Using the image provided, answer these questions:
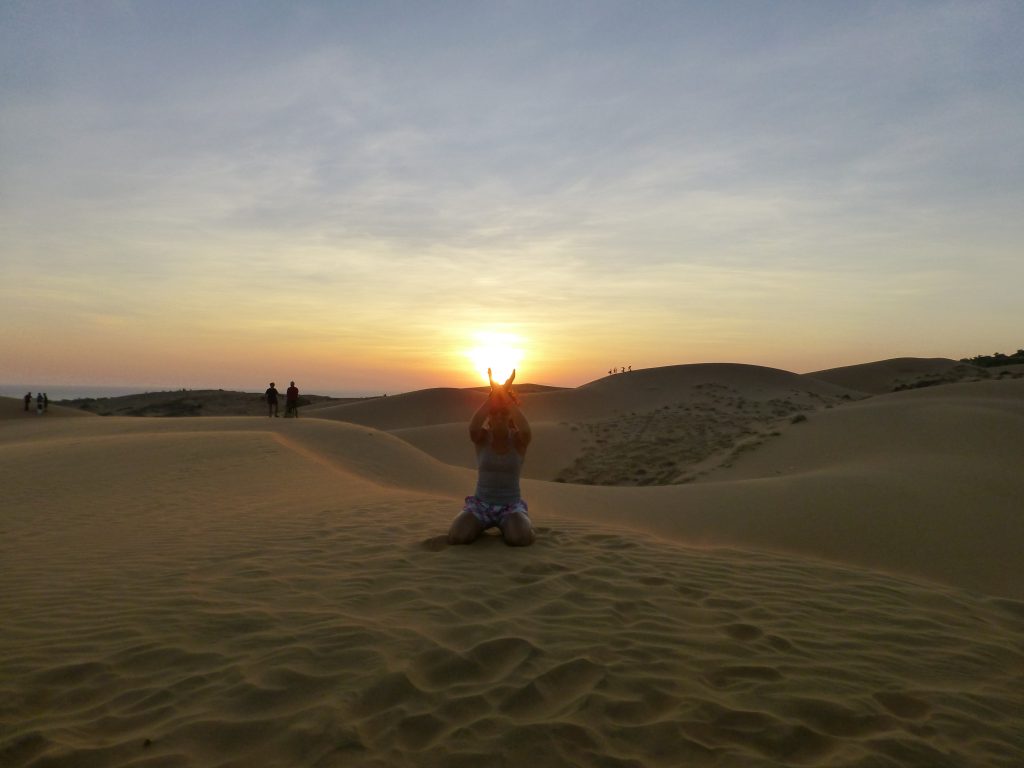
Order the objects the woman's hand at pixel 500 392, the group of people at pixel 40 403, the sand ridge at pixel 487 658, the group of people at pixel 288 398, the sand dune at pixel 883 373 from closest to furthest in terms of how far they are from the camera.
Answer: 1. the sand ridge at pixel 487 658
2. the woman's hand at pixel 500 392
3. the group of people at pixel 288 398
4. the group of people at pixel 40 403
5. the sand dune at pixel 883 373

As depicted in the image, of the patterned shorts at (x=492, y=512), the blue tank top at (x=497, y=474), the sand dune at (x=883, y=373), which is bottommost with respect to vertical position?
the patterned shorts at (x=492, y=512)

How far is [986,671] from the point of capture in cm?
421

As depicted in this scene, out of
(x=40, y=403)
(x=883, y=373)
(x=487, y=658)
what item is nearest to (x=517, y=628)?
(x=487, y=658)

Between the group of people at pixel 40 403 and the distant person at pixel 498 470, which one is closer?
the distant person at pixel 498 470

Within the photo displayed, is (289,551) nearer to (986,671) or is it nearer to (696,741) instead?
(696,741)

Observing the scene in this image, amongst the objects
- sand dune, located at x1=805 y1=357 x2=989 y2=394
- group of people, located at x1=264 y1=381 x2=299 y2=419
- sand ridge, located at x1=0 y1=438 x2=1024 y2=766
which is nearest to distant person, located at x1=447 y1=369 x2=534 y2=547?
sand ridge, located at x1=0 y1=438 x2=1024 y2=766

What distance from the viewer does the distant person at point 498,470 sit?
6.69 m

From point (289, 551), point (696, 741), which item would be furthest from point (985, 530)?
point (289, 551)

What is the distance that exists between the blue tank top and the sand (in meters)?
0.66

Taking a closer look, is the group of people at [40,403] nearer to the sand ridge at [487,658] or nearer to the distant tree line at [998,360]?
the sand ridge at [487,658]

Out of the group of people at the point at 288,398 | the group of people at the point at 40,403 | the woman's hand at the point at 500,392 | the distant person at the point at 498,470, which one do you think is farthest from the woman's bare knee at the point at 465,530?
the group of people at the point at 40,403

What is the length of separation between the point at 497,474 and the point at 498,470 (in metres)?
0.05

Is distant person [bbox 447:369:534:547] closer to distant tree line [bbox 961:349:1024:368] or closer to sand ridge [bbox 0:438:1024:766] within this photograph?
sand ridge [bbox 0:438:1024:766]

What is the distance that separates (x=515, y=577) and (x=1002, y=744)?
136 inches
